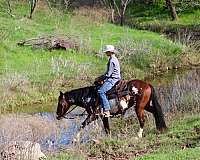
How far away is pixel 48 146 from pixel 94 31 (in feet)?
67.8

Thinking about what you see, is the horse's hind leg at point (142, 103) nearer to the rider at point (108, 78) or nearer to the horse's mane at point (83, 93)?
the rider at point (108, 78)

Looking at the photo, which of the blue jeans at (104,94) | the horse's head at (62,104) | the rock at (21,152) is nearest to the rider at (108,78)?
the blue jeans at (104,94)

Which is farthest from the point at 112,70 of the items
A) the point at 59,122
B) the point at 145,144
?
the point at 59,122

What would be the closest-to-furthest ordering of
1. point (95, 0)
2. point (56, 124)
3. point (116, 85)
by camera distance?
point (116, 85), point (56, 124), point (95, 0)

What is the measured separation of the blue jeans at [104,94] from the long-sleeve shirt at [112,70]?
5.3 inches

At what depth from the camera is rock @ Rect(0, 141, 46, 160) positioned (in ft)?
42.2

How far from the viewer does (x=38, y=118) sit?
19984 mm

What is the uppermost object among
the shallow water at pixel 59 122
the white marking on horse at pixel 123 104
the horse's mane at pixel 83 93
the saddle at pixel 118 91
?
the saddle at pixel 118 91

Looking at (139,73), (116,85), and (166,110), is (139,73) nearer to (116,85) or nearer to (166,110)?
(166,110)

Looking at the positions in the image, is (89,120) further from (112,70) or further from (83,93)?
(112,70)

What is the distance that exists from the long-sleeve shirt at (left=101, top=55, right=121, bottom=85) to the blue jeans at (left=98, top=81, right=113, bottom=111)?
5.3 inches

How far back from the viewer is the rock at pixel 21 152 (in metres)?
12.9

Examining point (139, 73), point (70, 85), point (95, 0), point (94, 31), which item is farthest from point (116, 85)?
point (95, 0)

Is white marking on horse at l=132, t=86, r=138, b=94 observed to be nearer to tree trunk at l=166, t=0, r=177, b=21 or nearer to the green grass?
the green grass
